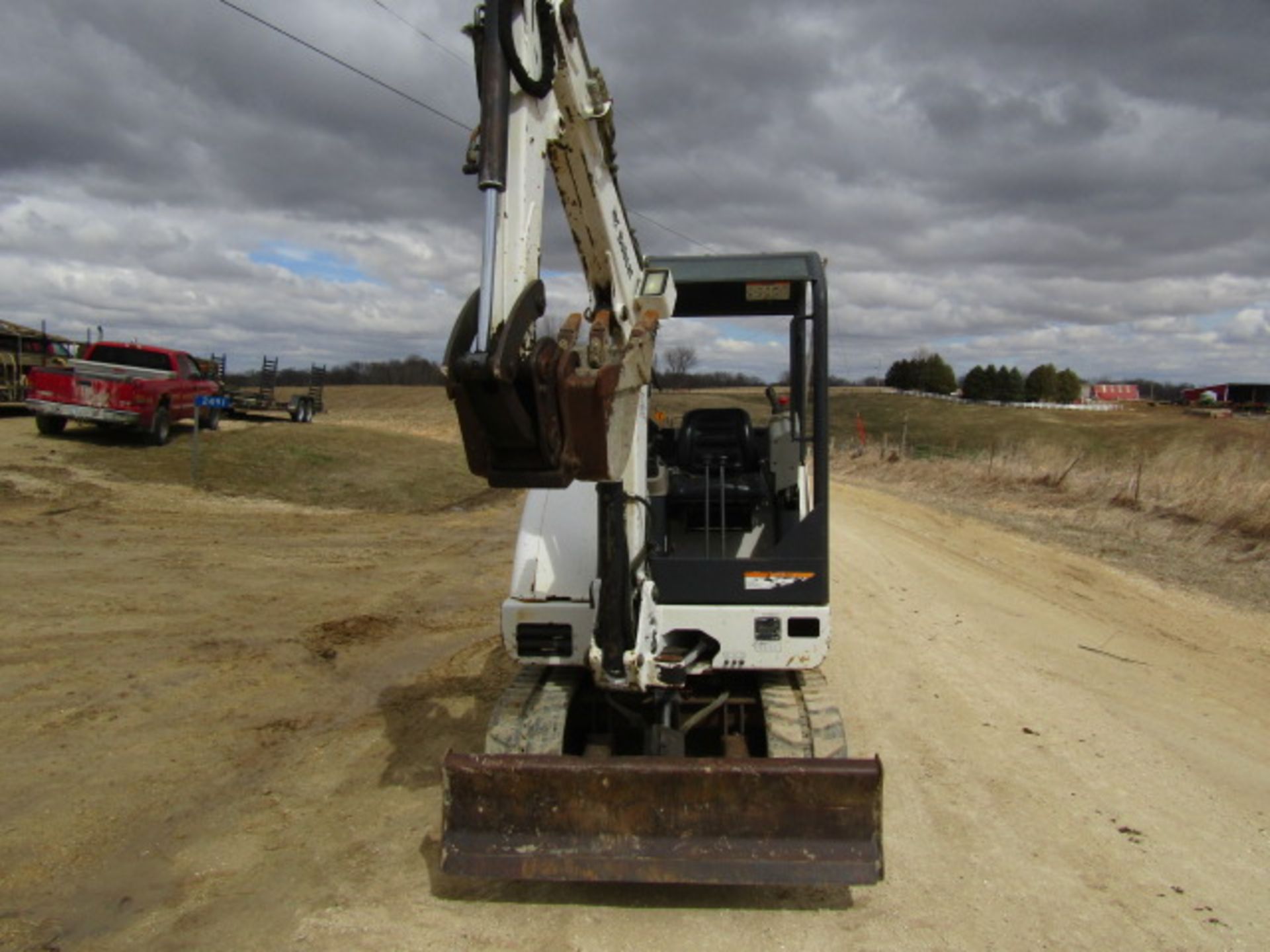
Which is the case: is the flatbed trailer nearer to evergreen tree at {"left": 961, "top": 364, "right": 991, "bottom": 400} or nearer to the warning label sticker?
the warning label sticker

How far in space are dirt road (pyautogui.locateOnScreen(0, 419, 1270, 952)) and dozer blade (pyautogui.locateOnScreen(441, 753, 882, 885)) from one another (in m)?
0.32

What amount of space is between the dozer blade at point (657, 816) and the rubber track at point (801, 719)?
64cm

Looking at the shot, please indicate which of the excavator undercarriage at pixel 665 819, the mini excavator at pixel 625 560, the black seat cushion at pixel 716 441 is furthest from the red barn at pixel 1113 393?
the excavator undercarriage at pixel 665 819

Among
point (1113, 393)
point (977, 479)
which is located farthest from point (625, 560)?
point (1113, 393)

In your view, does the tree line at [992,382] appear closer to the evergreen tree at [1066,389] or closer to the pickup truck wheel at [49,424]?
the evergreen tree at [1066,389]

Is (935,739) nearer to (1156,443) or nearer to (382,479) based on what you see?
(382,479)

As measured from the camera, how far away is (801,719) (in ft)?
16.1

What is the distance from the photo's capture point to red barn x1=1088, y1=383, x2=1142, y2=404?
85.2m

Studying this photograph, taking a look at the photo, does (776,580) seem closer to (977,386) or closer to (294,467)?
(294,467)

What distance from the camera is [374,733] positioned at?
6379 mm

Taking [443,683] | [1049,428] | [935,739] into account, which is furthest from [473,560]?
[1049,428]

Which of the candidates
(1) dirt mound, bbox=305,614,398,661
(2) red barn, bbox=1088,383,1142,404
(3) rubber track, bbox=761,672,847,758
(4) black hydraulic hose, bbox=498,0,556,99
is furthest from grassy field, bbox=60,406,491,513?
(2) red barn, bbox=1088,383,1142,404

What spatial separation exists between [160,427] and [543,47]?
56.0ft

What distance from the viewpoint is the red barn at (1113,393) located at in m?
85.2
